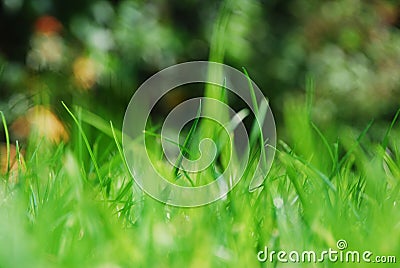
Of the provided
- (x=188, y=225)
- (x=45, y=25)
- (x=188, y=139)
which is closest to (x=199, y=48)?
(x=45, y=25)

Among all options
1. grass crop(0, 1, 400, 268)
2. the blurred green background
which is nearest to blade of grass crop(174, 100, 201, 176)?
grass crop(0, 1, 400, 268)

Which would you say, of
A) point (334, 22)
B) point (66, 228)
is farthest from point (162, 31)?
point (66, 228)

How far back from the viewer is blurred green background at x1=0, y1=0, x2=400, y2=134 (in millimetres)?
2561

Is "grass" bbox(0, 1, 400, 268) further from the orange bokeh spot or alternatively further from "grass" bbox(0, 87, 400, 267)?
the orange bokeh spot

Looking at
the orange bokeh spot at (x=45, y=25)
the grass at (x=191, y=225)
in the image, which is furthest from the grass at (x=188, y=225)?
the orange bokeh spot at (x=45, y=25)

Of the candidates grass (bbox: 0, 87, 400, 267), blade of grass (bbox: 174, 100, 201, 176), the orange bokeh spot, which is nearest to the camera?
grass (bbox: 0, 87, 400, 267)

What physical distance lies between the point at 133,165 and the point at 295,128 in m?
0.24

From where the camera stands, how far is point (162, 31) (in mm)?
2701

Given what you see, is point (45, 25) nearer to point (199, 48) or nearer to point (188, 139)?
point (199, 48)

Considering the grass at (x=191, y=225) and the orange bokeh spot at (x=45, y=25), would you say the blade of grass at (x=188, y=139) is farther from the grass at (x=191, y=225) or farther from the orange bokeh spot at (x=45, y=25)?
the orange bokeh spot at (x=45, y=25)

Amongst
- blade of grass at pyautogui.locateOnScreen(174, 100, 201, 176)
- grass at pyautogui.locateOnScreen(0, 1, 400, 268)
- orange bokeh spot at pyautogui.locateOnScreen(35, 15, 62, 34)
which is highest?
orange bokeh spot at pyautogui.locateOnScreen(35, 15, 62, 34)

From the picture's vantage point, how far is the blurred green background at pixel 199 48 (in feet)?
8.40

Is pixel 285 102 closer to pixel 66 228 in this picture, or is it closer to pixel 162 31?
pixel 162 31

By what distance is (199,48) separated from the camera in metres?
2.92
